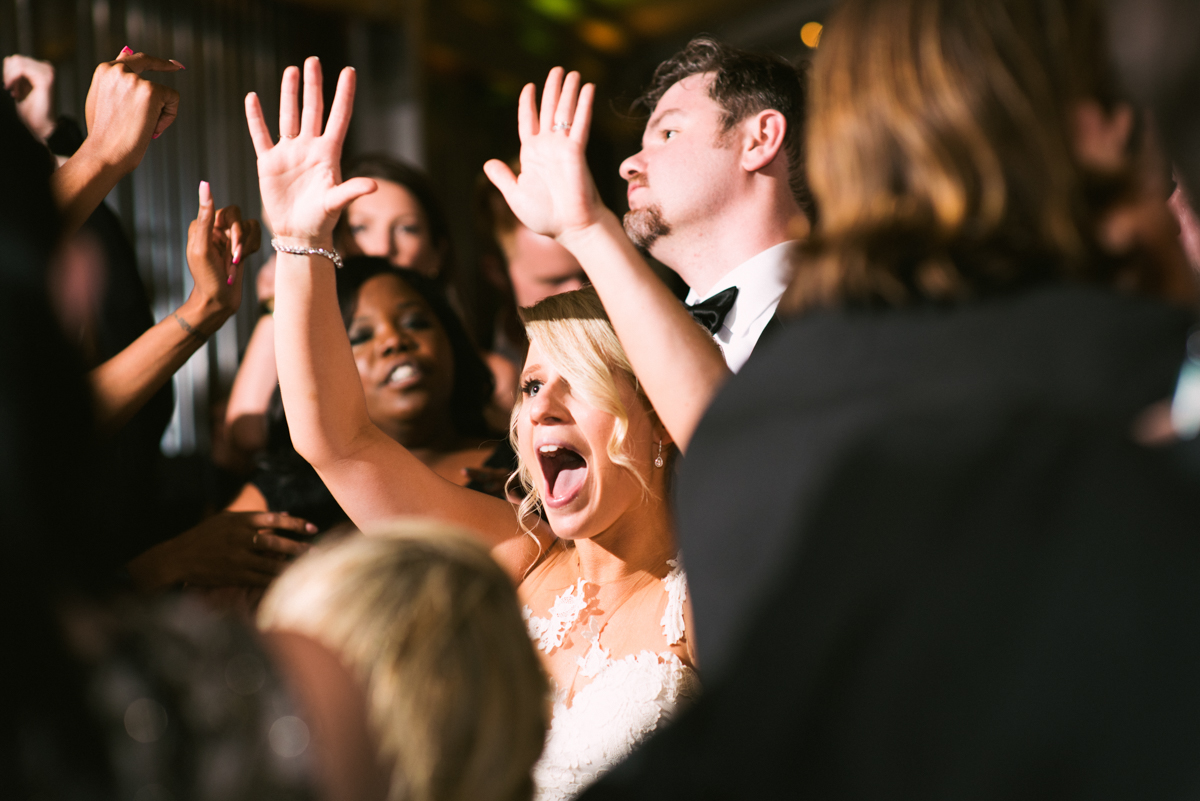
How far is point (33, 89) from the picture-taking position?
224 cm

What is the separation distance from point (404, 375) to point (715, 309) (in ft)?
2.86

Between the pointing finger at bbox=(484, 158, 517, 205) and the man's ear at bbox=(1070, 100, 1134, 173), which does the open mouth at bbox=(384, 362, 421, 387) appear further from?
the man's ear at bbox=(1070, 100, 1134, 173)

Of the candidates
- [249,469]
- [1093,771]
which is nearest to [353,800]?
[1093,771]

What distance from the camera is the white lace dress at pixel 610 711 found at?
1.61m

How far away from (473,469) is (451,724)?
1588 mm

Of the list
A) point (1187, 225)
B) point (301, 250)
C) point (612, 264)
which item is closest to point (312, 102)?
point (301, 250)

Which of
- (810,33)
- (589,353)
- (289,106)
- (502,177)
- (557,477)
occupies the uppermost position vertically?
(810,33)

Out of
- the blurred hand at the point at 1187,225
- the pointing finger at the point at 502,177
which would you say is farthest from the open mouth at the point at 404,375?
the blurred hand at the point at 1187,225

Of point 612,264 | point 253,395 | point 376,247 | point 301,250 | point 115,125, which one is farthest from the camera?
point 376,247

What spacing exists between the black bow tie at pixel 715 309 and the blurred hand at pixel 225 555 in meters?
0.95

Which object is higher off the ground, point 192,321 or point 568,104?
point 568,104

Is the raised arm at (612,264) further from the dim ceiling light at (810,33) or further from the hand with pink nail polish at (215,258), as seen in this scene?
the dim ceiling light at (810,33)

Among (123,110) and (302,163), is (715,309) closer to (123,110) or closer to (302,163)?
(302,163)

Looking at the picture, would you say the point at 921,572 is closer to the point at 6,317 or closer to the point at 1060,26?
the point at 1060,26
